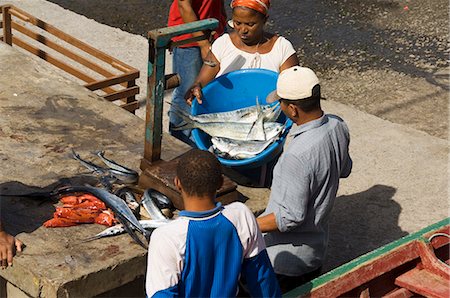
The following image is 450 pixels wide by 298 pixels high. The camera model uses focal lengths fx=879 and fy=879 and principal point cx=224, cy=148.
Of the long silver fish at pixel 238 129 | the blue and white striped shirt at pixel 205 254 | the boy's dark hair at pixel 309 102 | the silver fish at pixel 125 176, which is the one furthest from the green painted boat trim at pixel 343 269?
the silver fish at pixel 125 176

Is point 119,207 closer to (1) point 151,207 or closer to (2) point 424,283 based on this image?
(1) point 151,207

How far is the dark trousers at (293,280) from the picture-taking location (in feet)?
16.8

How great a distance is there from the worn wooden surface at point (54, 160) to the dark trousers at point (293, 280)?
2.72 feet

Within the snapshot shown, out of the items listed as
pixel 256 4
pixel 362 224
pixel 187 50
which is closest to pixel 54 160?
pixel 187 50

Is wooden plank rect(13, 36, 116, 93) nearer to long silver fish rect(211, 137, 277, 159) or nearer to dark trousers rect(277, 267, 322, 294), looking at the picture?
long silver fish rect(211, 137, 277, 159)

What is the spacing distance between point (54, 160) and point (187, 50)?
1473mm

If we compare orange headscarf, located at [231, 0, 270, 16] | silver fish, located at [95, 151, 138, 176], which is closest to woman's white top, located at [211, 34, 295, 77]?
orange headscarf, located at [231, 0, 270, 16]

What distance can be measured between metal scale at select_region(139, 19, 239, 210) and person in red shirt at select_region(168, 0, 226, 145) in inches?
40.0

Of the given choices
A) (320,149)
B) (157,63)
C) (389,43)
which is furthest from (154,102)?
(389,43)

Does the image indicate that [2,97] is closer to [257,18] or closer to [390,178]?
[257,18]

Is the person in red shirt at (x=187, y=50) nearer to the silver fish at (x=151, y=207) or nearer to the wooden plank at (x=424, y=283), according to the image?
the silver fish at (x=151, y=207)

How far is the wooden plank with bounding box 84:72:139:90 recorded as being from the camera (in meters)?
8.05

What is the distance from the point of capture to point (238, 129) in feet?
19.5

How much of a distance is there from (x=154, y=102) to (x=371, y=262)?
1665mm
